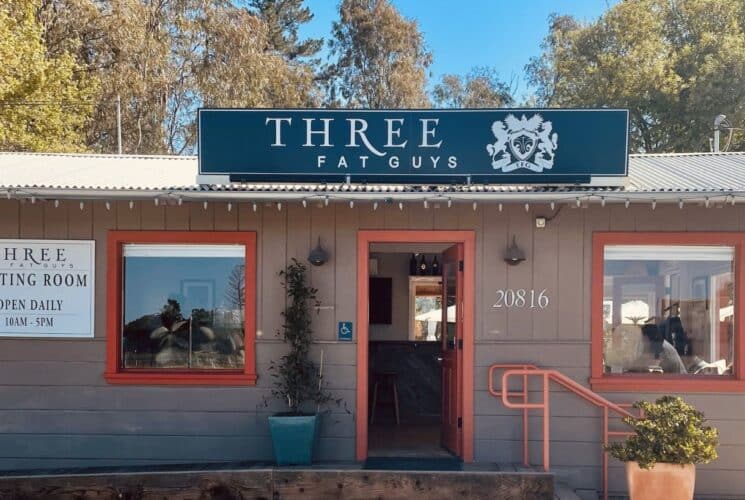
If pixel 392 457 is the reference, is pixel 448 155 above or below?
above

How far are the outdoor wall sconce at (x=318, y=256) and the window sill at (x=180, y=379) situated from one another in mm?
1153

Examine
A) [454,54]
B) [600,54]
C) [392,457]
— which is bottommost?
[392,457]

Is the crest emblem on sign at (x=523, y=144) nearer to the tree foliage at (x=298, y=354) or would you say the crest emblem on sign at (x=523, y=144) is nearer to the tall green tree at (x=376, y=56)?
the tree foliage at (x=298, y=354)

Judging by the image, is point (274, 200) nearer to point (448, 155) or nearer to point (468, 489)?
point (448, 155)

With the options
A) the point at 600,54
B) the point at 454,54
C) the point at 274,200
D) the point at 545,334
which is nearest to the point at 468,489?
the point at 545,334

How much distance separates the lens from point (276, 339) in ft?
19.8

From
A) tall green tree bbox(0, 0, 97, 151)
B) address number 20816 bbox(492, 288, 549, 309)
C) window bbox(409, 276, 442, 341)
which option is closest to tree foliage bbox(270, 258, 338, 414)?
address number 20816 bbox(492, 288, 549, 309)

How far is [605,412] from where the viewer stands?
18.8ft

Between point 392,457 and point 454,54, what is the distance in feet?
79.5

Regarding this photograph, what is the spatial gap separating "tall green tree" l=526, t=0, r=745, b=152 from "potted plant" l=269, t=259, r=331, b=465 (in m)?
18.1

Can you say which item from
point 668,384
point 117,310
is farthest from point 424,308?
point 117,310

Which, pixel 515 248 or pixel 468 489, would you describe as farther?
pixel 515 248

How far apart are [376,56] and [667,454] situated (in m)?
21.6

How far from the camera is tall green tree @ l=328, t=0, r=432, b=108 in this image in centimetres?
2408
